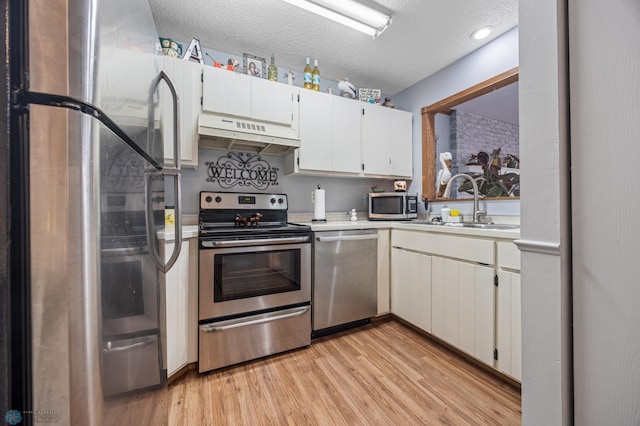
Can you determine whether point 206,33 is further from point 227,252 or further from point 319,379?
point 319,379

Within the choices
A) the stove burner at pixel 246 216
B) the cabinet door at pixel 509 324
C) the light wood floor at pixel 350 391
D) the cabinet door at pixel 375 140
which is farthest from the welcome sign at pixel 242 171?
the cabinet door at pixel 509 324

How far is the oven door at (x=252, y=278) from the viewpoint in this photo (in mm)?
1635

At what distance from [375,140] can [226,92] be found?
1.52m

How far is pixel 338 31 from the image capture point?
2045 millimetres

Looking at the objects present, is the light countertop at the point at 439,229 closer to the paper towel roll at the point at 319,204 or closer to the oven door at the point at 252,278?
the oven door at the point at 252,278

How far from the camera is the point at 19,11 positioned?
1.20 feet

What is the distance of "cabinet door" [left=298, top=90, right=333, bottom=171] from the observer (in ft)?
7.64

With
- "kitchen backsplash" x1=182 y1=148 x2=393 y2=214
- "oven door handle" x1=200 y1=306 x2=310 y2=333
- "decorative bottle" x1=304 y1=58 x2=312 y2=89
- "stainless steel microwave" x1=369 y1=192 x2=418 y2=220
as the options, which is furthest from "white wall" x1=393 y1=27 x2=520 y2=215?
"oven door handle" x1=200 y1=306 x2=310 y2=333

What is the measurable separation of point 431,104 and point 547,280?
8.28ft

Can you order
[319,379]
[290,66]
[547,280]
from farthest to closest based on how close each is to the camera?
[290,66]
[319,379]
[547,280]

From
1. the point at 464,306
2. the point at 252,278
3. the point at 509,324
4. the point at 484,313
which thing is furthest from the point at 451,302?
the point at 252,278

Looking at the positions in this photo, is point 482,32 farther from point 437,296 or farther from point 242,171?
point 242,171

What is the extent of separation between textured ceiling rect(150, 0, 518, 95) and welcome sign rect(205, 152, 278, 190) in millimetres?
993

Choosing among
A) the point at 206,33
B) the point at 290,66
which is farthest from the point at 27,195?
the point at 290,66
